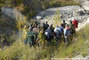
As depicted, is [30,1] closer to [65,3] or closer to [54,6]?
[54,6]

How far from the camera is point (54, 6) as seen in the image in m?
21.0

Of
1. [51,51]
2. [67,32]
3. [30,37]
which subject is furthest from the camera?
[30,37]

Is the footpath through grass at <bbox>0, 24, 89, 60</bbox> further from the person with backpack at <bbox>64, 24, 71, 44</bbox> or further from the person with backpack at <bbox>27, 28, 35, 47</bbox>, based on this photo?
the person with backpack at <bbox>64, 24, 71, 44</bbox>

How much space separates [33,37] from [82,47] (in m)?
2.78

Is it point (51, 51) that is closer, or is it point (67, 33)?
point (51, 51)

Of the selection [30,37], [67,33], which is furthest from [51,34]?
[30,37]

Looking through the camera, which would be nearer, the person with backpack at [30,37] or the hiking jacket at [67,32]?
the hiking jacket at [67,32]

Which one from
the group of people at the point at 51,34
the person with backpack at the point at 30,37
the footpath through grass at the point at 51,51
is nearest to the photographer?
the footpath through grass at the point at 51,51

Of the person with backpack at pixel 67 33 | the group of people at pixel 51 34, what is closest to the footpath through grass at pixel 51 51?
the group of people at pixel 51 34

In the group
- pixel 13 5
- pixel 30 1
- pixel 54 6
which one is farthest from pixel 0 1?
pixel 54 6

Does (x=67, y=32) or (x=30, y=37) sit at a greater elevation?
(x=67, y=32)

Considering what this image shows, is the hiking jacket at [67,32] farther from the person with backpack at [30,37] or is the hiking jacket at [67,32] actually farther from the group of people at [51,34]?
the person with backpack at [30,37]

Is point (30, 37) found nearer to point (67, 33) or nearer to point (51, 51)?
point (51, 51)

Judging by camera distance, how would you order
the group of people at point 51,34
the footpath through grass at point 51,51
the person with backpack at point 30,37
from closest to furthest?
the footpath through grass at point 51,51 < the group of people at point 51,34 < the person with backpack at point 30,37
